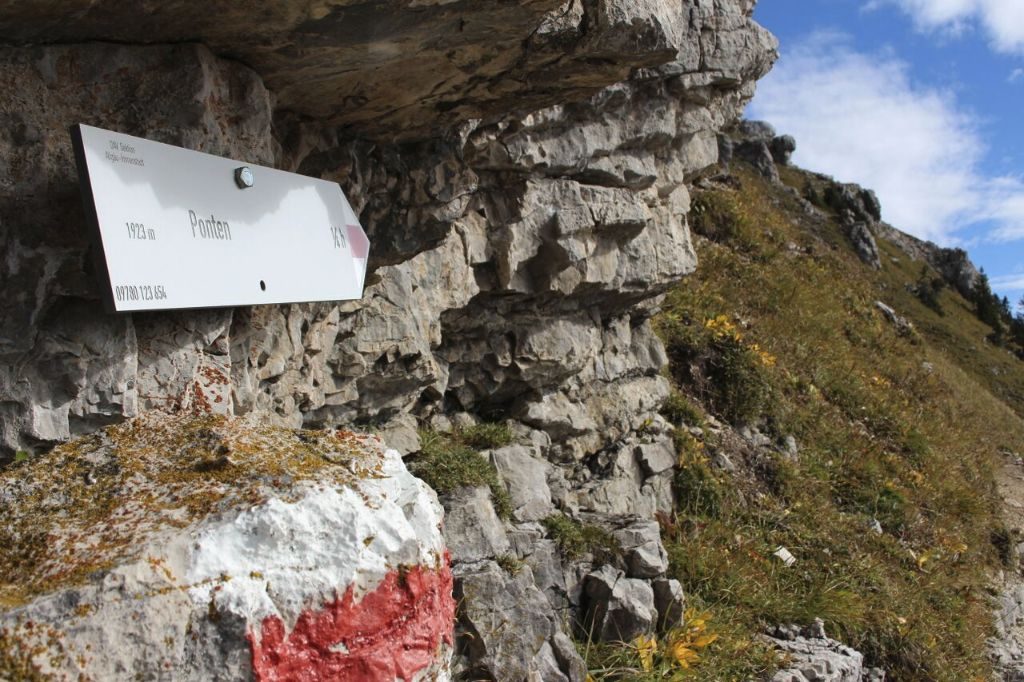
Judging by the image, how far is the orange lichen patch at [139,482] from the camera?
3.02 meters

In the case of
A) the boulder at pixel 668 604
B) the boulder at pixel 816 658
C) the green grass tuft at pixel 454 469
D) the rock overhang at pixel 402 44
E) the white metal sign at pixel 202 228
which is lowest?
the boulder at pixel 816 658

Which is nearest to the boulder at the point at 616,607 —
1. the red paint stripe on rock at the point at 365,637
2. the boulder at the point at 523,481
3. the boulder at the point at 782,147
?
the boulder at the point at 523,481

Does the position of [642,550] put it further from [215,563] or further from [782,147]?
[782,147]

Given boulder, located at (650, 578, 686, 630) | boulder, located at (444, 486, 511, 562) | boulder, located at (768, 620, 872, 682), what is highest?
boulder, located at (444, 486, 511, 562)

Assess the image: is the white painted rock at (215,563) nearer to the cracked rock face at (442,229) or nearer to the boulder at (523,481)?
the cracked rock face at (442,229)

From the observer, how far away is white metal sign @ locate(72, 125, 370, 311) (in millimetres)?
3506

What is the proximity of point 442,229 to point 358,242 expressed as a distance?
3.24 feet

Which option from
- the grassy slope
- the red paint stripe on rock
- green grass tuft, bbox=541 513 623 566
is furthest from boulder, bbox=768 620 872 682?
the red paint stripe on rock

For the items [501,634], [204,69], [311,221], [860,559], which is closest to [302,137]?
[311,221]

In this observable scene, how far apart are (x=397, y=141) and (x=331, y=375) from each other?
176cm

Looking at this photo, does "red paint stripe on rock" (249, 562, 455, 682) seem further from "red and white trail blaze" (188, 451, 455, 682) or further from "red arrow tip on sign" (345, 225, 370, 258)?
"red arrow tip on sign" (345, 225, 370, 258)

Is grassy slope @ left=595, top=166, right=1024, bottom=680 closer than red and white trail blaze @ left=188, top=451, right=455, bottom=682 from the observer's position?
No

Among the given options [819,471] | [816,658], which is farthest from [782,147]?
[816,658]

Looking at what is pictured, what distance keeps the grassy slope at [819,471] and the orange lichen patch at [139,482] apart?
369 cm
